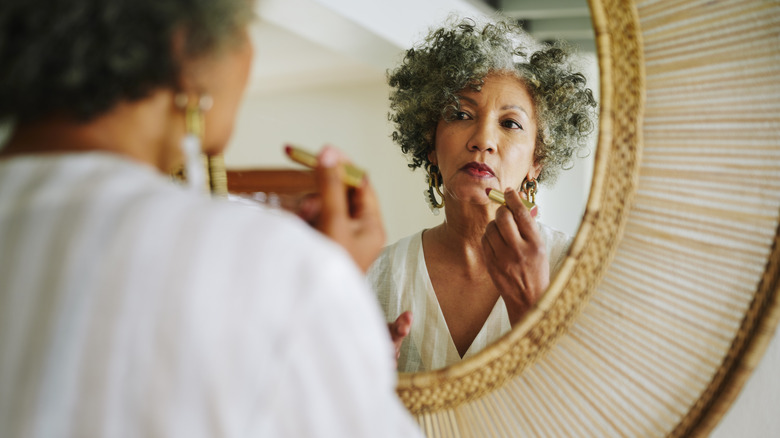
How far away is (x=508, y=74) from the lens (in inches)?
22.5

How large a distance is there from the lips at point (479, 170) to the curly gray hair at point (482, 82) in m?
0.04

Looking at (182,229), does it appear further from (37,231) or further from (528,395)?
(528,395)

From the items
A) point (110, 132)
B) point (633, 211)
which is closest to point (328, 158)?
point (110, 132)

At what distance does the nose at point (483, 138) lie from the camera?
0.57 metres

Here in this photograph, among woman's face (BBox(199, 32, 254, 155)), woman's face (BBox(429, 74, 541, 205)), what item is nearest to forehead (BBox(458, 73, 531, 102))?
woman's face (BBox(429, 74, 541, 205))

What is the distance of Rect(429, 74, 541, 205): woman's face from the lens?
0.57 m

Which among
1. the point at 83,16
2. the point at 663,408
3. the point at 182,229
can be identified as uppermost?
the point at 83,16

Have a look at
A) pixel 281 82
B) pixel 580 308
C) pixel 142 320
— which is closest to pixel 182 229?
pixel 142 320

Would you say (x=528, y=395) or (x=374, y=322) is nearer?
(x=374, y=322)

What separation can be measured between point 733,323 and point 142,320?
1.59 feet

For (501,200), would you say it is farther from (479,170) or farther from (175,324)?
(175,324)

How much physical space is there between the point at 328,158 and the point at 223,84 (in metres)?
0.08

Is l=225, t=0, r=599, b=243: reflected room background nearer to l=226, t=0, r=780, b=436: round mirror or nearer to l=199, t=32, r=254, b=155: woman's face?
l=226, t=0, r=780, b=436: round mirror

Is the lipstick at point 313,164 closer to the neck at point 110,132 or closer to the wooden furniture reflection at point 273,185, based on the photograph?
the wooden furniture reflection at point 273,185
